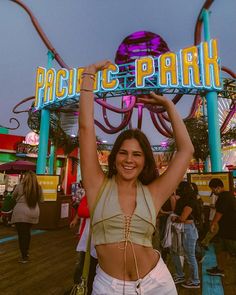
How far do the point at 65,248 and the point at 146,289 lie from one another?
5.88 metres

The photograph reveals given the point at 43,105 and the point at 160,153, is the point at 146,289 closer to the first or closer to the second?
the point at 43,105

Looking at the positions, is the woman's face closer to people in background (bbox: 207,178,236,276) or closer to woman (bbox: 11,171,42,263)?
people in background (bbox: 207,178,236,276)

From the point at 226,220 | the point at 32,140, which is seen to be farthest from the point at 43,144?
the point at 226,220

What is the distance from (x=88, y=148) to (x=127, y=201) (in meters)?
0.33

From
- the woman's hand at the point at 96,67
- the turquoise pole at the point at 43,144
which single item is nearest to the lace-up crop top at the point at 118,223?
the woman's hand at the point at 96,67

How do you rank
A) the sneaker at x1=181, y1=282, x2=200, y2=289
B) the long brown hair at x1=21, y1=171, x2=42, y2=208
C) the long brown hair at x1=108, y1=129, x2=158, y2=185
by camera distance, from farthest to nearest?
1. the long brown hair at x1=21, y1=171, x2=42, y2=208
2. the sneaker at x1=181, y1=282, x2=200, y2=289
3. the long brown hair at x1=108, y1=129, x2=158, y2=185

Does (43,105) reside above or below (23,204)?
above

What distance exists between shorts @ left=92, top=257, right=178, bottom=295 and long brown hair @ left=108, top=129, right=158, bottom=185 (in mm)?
453

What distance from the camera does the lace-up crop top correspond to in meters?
1.16

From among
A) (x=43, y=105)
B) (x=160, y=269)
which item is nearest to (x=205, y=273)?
(x=160, y=269)

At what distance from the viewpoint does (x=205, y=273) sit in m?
4.73

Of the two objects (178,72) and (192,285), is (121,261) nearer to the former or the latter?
(192,285)

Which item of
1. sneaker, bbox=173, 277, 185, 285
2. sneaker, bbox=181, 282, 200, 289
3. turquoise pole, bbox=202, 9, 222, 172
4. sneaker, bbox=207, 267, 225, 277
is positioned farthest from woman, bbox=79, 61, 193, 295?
turquoise pole, bbox=202, 9, 222, 172

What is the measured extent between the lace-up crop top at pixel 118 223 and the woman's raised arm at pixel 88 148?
3.0 inches
